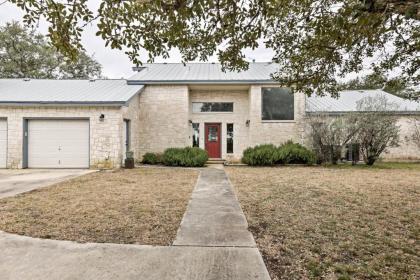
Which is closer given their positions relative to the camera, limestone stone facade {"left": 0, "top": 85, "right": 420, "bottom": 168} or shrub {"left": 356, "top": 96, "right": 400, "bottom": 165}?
limestone stone facade {"left": 0, "top": 85, "right": 420, "bottom": 168}

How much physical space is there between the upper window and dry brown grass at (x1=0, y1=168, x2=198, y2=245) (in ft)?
28.7

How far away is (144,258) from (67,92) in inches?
491

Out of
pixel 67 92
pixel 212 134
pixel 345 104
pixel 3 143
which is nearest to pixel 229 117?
pixel 212 134

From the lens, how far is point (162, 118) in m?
14.2

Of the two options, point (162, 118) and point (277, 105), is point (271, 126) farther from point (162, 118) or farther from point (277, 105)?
point (162, 118)

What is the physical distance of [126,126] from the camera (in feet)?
41.4

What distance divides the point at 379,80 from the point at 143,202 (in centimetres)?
652

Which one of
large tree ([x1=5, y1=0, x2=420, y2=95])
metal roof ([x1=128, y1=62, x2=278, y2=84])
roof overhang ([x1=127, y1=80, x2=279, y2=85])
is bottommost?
large tree ([x1=5, y1=0, x2=420, y2=95])

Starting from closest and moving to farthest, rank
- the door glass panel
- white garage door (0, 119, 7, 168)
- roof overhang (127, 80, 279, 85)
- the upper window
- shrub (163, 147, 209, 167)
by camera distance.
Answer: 1. white garage door (0, 119, 7, 168)
2. shrub (163, 147, 209, 167)
3. roof overhang (127, 80, 279, 85)
4. the upper window
5. the door glass panel

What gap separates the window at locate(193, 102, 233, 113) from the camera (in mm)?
15328

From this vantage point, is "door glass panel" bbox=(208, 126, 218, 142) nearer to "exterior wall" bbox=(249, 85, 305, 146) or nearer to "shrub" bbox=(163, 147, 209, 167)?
"exterior wall" bbox=(249, 85, 305, 146)

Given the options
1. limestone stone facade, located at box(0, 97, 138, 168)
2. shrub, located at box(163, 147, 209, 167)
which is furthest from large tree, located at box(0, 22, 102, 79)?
shrub, located at box(163, 147, 209, 167)

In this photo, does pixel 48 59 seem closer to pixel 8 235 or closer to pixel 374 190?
pixel 8 235

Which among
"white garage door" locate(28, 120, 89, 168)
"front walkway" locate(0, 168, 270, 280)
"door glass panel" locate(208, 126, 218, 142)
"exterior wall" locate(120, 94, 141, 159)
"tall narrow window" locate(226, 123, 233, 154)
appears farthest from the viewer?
"door glass panel" locate(208, 126, 218, 142)
